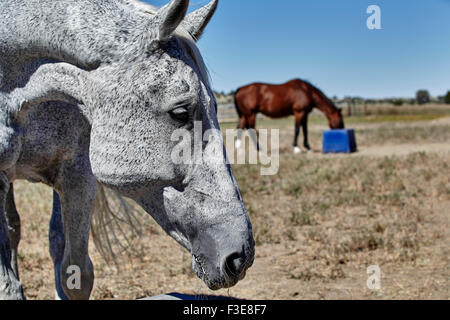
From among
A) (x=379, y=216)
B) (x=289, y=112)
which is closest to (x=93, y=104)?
(x=379, y=216)

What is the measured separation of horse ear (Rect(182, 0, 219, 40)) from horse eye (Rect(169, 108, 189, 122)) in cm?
33

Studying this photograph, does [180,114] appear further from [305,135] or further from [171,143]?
[305,135]

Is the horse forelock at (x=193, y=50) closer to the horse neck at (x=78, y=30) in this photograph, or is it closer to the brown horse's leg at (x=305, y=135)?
the horse neck at (x=78, y=30)

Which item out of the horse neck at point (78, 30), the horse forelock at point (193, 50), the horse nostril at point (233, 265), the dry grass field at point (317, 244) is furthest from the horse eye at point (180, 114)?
the dry grass field at point (317, 244)

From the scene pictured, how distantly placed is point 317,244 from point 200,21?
3096mm

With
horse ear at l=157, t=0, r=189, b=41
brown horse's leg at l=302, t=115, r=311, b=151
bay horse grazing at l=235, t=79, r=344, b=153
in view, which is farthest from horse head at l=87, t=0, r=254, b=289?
brown horse's leg at l=302, t=115, r=311, b=151

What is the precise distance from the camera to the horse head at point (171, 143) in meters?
1.38

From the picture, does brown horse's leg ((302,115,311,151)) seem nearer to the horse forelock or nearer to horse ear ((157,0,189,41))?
the horse forelock

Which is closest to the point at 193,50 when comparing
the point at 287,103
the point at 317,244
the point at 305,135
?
the point at 317,244

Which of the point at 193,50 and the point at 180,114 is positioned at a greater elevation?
the point at 193,50

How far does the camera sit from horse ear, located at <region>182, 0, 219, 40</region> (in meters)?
1.58

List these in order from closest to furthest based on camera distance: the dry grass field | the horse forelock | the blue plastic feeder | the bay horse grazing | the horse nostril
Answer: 1. the horse nostril
2. the horse forelock
3. the dry grass field
4. the blue plastic feeder
5. the bay horse grazing

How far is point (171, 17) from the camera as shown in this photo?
1.36 m
